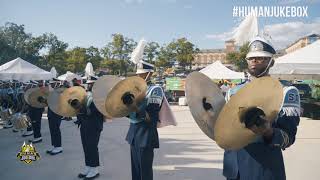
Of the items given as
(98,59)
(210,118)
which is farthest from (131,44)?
(210,118)

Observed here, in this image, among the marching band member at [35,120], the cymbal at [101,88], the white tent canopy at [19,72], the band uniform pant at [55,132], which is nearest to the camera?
the cymbal at [101,88]

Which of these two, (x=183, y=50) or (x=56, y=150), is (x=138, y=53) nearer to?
(x=56, y=150)

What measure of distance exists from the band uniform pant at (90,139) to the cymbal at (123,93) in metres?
1.90

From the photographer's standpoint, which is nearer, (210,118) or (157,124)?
(210,118)

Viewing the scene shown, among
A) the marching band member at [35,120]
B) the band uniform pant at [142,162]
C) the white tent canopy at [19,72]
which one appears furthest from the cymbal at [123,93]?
the white tent canopy at [19,72]

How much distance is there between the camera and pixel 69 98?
5836 millimetres

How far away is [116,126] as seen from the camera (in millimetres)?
12117

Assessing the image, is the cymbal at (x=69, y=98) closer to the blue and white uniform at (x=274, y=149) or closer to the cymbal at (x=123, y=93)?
the cymbal at (x=123, y=93)

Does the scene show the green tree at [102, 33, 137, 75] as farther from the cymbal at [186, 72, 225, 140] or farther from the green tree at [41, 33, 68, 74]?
the cymbal at [186, 72, 225, 140]

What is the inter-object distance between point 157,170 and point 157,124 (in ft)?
6.89

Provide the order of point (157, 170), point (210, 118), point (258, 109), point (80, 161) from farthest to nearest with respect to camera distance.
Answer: point (80, 161), point (157, 170), point (210, 118), point (258, 109)

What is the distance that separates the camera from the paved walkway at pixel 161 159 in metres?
5.89

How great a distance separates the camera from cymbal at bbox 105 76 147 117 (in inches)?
153

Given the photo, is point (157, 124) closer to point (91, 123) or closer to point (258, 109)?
point (91, 123)
